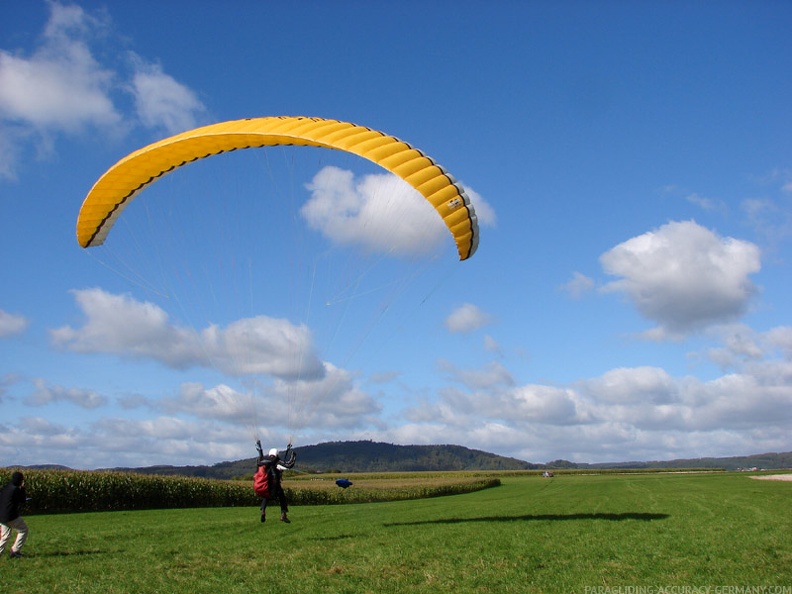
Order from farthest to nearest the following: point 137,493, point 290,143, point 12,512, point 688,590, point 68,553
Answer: point 137,493 → point 290,143 → point 68,553 → point 12,512 → point 688,590

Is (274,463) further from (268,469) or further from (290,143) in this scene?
(290,143)

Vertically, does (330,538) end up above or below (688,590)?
above

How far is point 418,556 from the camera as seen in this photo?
11.8 metres

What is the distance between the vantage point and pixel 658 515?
19.7m

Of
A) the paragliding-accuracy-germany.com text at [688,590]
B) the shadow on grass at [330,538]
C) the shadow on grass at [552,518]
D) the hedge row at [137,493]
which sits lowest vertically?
the paragliding-accuracy-germany.com text at [688,590]

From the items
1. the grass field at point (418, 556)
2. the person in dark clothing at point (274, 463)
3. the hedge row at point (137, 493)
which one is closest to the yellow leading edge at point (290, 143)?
the person in dark clothing at point (274, 463)

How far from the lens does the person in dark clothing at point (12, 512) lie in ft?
38.1

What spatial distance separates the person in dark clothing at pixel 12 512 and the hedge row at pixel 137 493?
15.8 meters

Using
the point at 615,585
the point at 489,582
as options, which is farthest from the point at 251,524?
the point at 615,585

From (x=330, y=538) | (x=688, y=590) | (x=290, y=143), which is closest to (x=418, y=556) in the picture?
(x=330, y=538)

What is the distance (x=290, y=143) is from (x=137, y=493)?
22558mm

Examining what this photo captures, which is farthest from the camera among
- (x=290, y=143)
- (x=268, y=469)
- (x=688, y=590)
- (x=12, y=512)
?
(x=268, y=469)

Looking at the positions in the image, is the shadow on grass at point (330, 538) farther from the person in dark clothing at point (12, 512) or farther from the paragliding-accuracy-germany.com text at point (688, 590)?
the paragliding-accuracy-germany.com text at point (688, 590)

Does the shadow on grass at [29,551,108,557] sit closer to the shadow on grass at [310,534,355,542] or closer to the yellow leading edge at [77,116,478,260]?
the shadow on grass at [310,534,355,542]
